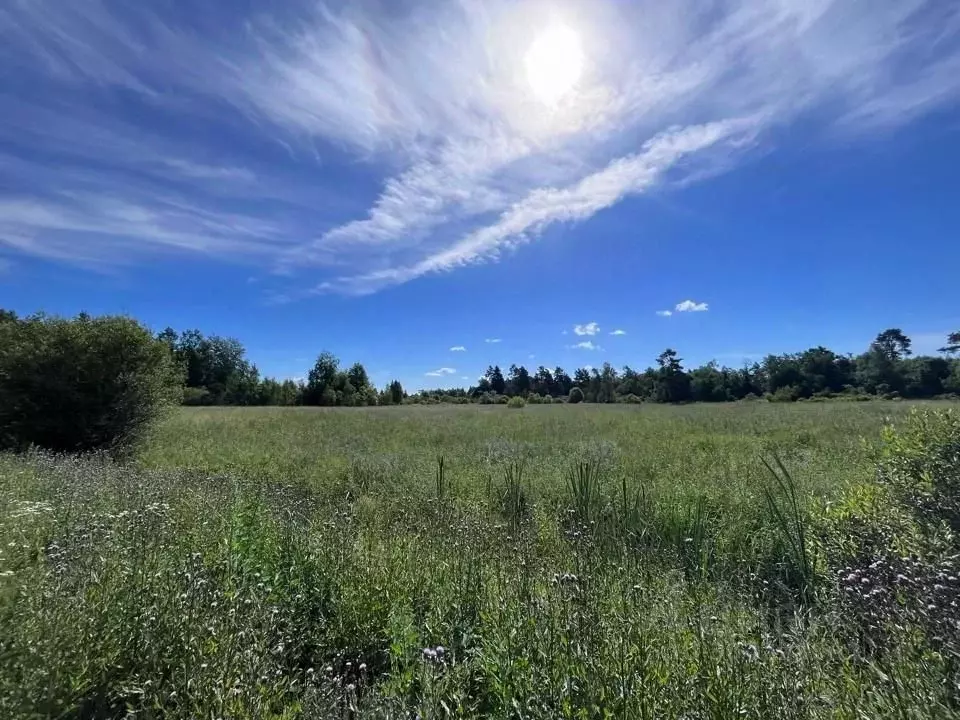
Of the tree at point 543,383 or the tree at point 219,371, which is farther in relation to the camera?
the tree at point 543,383

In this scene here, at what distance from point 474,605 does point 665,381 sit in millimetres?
74471

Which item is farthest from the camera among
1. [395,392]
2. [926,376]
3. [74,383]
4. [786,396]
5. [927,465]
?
[395,392]

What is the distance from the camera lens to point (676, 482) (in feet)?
25.6

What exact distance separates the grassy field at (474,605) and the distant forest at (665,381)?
2056 inches

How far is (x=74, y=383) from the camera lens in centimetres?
1045

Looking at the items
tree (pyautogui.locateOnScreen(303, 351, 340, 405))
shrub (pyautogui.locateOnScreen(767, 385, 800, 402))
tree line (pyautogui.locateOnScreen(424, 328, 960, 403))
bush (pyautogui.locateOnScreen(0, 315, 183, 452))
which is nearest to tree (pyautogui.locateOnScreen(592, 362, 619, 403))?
tree line (pyautogui.locateOnScreen(424, 328, 960, 403))

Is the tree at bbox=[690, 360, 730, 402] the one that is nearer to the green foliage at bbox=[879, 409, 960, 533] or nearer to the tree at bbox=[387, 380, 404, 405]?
the tree at bbox=[387, 380, 404, 405]

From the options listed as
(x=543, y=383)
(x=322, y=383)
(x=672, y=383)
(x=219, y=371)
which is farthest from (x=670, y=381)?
(x=219, y=371)

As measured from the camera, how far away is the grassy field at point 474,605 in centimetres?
198

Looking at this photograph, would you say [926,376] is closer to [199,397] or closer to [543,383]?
[543,383]

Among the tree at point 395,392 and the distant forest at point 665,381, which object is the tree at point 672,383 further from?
the tree at point 395,392

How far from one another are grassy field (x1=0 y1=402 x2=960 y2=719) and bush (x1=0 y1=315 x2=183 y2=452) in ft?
16.8

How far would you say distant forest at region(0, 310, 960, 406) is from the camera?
169 feet

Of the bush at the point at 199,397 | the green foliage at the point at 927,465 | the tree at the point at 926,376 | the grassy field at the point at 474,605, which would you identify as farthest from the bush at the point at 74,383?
the tree at the point at 926,376
